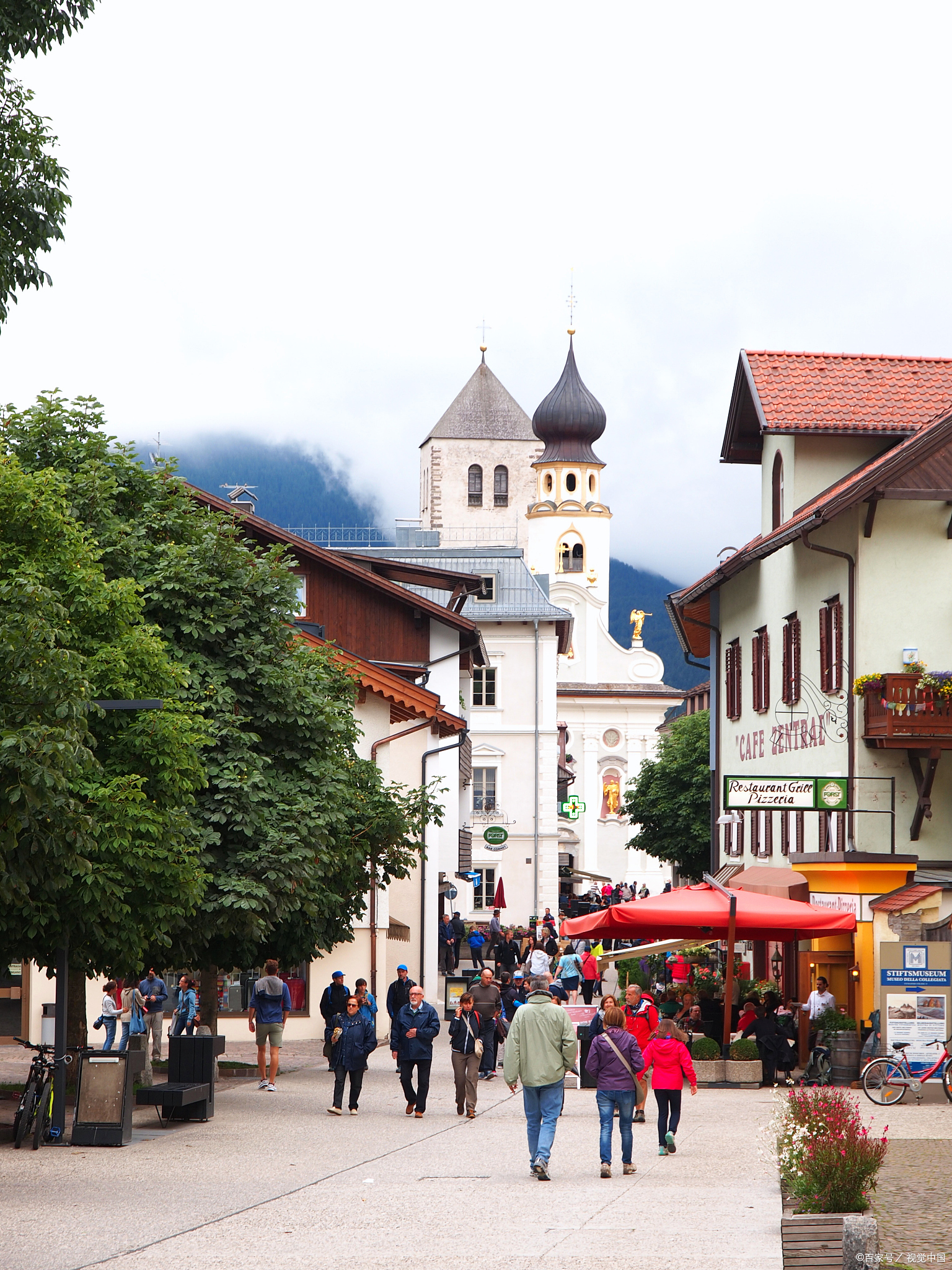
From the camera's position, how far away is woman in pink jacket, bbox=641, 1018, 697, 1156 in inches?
576

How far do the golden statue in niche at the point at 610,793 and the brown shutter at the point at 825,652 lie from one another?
71977mm

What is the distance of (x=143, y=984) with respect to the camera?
2467 cm

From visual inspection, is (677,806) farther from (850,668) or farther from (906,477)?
(906,477)

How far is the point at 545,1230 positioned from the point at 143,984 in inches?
585

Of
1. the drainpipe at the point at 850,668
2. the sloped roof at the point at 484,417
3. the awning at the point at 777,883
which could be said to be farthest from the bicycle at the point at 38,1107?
the sloped roof at the point at 484,417

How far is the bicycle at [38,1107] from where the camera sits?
1505cm

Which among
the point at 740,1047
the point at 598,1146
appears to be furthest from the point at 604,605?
the point at 598,1146

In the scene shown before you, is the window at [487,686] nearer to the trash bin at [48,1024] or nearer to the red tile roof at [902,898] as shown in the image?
the trash bin at [48,1024]

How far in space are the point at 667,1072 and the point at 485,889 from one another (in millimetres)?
52723

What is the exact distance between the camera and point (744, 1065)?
22047 mm

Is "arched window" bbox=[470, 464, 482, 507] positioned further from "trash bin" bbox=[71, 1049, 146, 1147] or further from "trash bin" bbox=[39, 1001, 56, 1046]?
"trash bin" bbox=[71, 1049, 146, 1147]

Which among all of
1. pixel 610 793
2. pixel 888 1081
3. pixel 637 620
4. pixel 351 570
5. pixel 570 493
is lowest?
pixel 888 1081

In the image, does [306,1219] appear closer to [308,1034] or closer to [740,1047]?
[740,1047]

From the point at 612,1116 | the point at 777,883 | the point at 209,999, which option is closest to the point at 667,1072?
the point at 612,1116
